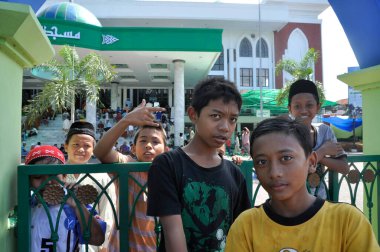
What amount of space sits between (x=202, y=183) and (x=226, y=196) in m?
0.13

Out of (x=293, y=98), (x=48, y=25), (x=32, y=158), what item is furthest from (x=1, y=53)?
(x=48, y=25)

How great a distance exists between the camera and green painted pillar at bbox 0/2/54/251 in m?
1.55

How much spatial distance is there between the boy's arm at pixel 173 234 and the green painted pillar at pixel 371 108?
175 centimetres

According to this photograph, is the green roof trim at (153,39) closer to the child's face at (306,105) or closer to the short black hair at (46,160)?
the child's face at (306,105)

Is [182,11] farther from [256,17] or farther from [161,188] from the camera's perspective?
[161,188]

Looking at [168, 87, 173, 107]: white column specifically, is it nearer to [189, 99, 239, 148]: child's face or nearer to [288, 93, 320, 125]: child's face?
[288, 93, 320, 125]: child's face

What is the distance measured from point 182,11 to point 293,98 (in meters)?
32.0

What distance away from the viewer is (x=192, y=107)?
1.63 metres

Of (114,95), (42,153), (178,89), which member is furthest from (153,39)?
(42,153)

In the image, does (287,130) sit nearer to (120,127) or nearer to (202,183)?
(202,183)

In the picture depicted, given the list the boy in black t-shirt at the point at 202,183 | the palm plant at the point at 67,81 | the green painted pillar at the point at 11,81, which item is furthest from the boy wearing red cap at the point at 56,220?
the palm plant at the point at 67,81

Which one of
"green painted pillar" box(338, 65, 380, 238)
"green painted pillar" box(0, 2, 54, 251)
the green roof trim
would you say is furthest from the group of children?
the green roof trim

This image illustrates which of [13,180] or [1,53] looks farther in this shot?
[13,180]

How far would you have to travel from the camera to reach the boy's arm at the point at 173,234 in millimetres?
1361
